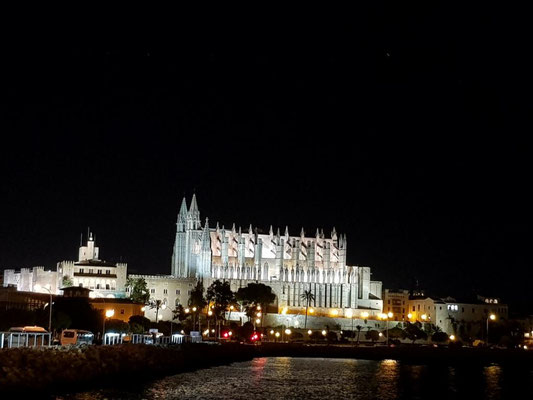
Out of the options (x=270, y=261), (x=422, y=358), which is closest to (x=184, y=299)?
(x=270, y=261)

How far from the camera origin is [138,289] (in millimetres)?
115062

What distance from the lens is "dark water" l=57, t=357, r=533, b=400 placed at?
40688 millimetres

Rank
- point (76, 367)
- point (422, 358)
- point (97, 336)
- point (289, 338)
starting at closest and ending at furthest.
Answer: point (76, 367)
point (97, 336)
point (422, 358)
point (289, 338)

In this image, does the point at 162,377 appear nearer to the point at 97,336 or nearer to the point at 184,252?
the point at 97,336

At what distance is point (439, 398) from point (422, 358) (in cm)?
3477

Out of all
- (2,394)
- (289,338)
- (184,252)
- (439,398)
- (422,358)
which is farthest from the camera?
(184,252)

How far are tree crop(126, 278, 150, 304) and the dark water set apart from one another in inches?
1903

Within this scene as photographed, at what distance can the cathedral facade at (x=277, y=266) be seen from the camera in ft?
414

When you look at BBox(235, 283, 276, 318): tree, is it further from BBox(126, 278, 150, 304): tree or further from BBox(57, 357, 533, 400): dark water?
BBox(57, 357, 533, 400): dark water

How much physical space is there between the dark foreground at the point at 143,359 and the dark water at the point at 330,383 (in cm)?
156

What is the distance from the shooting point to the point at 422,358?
3051 inches

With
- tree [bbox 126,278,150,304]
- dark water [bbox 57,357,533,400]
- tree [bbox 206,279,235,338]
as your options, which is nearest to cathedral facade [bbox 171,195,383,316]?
tree [bbox 126,278,150,304]

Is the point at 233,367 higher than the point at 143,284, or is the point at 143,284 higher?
the point at 143,284

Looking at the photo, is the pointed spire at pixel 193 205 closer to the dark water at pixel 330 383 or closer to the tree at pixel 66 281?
the tree at pixel 66 281
